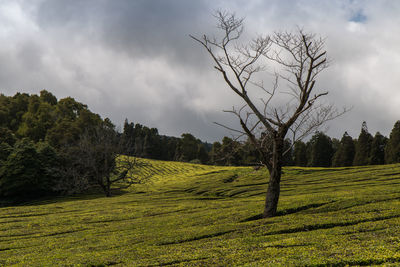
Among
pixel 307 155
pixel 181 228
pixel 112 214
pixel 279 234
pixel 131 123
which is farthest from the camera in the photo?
pixel 131 123

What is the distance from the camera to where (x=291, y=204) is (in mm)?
26500

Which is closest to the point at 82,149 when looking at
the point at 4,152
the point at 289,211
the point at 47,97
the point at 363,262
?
the point at 4,152

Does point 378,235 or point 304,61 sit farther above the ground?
point 304,61

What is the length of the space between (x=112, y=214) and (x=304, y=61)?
27413 mm

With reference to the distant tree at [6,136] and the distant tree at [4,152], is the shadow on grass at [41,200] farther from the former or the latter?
the distant tree at [6,136]

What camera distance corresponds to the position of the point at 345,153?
115 m

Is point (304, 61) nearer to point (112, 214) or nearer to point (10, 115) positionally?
point (112, 214)

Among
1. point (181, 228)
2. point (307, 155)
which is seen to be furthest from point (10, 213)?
point (307, 155)

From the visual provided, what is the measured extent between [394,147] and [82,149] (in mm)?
95672

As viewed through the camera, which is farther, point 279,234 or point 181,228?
point 181,228

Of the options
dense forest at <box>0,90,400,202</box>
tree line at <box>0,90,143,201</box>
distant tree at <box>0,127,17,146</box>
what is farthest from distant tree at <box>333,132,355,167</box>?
distant tree at <box>0,127,17,146</box>

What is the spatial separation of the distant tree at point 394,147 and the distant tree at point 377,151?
6.26m

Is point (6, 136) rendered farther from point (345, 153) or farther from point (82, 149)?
point (345, 153)

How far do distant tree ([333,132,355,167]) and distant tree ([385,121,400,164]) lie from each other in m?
16.9
